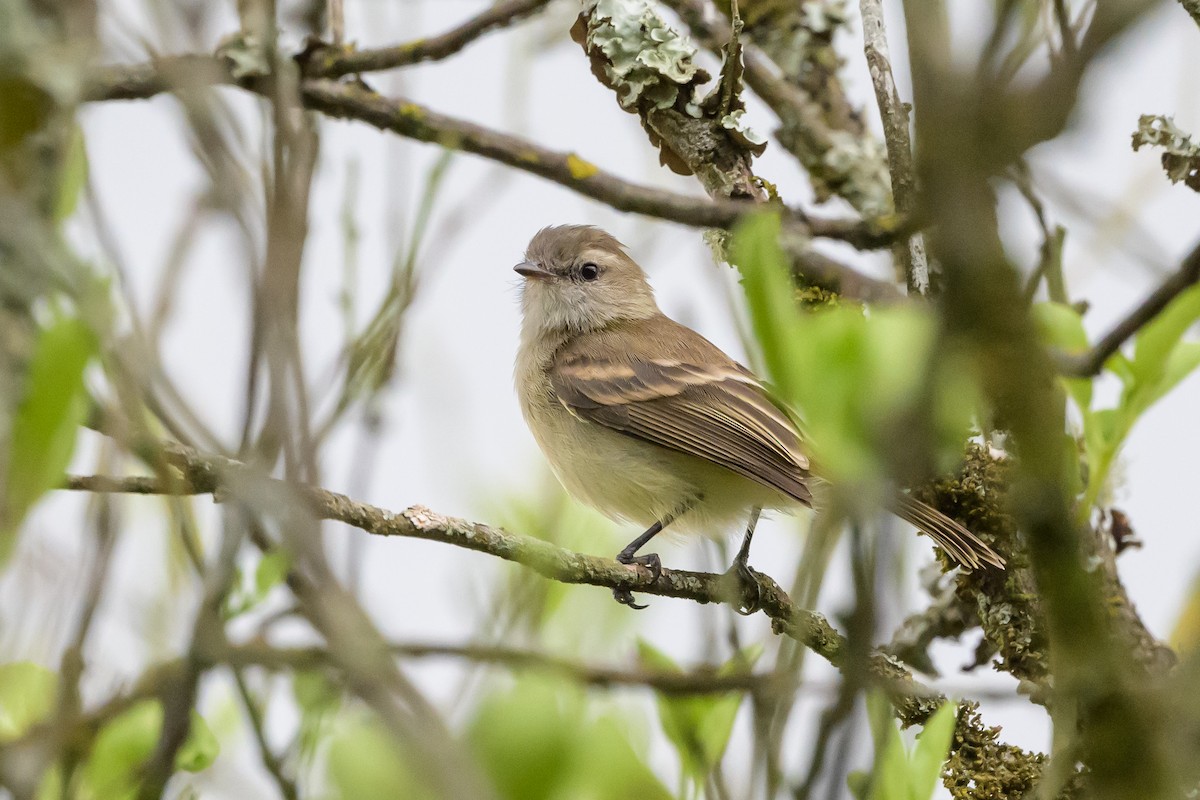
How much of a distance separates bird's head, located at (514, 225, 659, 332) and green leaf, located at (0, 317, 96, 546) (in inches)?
165

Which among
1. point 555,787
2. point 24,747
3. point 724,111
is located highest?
point 724,111

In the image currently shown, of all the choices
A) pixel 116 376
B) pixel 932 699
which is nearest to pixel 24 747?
pixel 116 376

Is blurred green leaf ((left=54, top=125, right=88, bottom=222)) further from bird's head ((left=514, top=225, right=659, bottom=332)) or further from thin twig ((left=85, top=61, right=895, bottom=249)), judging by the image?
bird's head ((left=514, top=225, right=659, bottom=332))

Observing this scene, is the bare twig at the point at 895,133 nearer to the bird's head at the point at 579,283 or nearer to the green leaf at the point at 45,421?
the green leaf at the point at 45,421

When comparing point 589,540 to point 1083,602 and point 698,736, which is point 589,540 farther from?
point 1083,602

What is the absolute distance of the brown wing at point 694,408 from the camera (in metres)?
4.32

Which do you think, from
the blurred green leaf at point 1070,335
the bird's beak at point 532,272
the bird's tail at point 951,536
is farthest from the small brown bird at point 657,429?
the blurred green leaf at point 1070,335

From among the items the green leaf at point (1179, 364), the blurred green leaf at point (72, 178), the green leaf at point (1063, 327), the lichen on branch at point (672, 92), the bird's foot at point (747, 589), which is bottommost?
the blurred green leaf at point (72, 178)

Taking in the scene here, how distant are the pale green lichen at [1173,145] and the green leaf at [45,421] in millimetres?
2604

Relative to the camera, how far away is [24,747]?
4.80ft

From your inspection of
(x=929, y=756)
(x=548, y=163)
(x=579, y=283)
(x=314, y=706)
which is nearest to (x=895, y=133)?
(x=548, y=163)

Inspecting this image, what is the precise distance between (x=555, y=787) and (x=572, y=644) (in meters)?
1.45

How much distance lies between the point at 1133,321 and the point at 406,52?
274cm

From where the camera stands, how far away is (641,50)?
3.64 m
